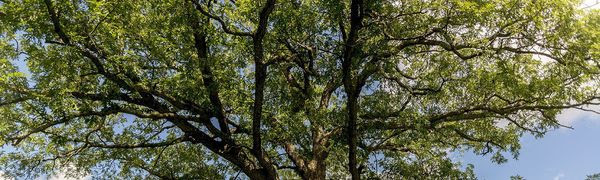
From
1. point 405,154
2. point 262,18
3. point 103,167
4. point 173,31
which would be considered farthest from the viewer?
point 405,154

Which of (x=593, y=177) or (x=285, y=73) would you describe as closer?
(x=285, y=73)

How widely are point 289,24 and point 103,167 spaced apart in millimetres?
8321

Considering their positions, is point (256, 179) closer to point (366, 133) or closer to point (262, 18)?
point (366, 133)

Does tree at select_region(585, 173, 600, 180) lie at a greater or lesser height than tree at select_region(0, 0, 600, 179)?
greater

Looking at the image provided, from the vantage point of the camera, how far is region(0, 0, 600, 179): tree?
1122 cm

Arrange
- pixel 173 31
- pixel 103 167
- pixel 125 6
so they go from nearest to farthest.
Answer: pixel 125 6 < pixel 173 31 < pixel 103 167

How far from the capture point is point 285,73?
54.4ft

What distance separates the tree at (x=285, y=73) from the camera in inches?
442

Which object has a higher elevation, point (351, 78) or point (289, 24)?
point (289, 24)

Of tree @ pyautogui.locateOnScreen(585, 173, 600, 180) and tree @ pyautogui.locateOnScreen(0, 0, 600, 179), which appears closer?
tree @ pyautogui.locateOnScreen(0, 0, 600, 179)

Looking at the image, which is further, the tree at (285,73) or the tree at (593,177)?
the tree at (593,177)

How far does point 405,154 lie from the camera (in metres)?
18.8

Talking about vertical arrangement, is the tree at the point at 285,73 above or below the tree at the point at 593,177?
below

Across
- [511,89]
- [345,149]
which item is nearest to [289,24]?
[345,149]
